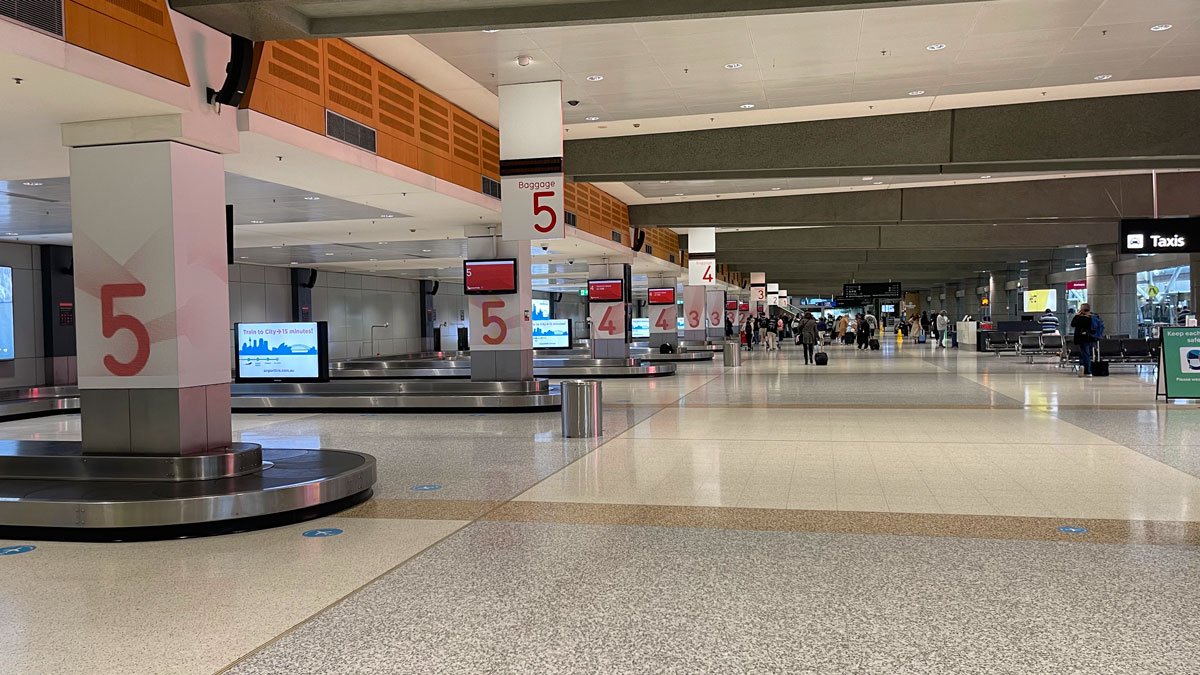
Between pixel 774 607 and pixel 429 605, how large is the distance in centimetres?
170

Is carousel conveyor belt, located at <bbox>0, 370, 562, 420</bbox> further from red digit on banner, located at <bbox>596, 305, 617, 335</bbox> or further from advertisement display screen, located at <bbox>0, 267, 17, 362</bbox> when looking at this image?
red digit on banner, located at <bbox>596, 305, 617, 335</bbox>

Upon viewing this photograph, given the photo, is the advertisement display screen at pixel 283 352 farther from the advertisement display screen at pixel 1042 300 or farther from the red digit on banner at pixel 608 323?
the advertisement display screen at pixel 1042 300

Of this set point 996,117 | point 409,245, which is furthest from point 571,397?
point 409,245

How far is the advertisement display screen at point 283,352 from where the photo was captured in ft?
49.6

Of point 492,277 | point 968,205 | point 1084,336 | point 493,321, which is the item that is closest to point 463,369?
point 493,321

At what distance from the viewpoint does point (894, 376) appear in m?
22.1

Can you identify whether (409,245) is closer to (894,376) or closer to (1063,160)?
(894,376)

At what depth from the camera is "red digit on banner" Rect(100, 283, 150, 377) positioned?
7230mm

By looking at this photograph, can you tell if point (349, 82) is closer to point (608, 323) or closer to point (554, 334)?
point (608, 323)

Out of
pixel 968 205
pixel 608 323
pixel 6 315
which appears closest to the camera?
pixel 6 315

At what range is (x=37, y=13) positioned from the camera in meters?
5.73

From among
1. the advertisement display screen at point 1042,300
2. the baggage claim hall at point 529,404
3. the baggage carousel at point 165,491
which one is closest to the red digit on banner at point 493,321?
the baggage claim hall at point 529,404

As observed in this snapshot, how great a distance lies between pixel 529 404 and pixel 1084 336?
43.5 ft

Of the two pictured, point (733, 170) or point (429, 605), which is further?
point (733, 170)
